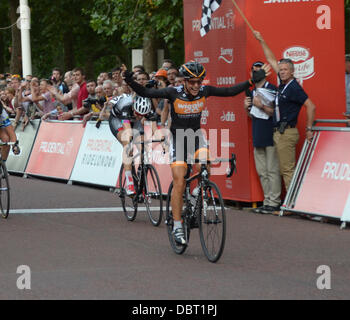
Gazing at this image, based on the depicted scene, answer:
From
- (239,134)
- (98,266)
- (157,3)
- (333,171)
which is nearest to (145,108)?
(239,134)

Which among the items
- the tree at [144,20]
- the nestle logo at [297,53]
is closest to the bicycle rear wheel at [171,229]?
the nestle logo at [297,53]

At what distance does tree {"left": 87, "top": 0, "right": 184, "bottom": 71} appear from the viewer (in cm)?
2370

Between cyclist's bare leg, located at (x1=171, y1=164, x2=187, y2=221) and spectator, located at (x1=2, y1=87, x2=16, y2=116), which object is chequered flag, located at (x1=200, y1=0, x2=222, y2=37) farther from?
spectator, located at (x1=2, y1=87, x2=16, y2=116)

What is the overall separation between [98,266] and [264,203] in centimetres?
453

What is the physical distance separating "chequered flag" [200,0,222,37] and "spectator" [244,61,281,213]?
124cm

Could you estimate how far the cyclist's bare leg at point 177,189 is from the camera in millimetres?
8805

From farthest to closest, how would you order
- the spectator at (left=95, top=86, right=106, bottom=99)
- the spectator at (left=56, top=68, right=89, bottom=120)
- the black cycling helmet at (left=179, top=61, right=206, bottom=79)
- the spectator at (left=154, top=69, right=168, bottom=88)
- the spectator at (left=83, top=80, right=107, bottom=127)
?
1. the spectator at (left=56, top=68, right=89, bottom=120)
2. the spectator at (left=95, top=86, right=106, bottom=99)
3. the spectator at (left=83, top=80, right=107, bottom=127)
4. the spectator at (left=154, top=69, right=168, bottom=88)
5. the black cycling helmet at (left=179, top=61, right=206, bottom=79)

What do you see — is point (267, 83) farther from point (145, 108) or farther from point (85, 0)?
point (85, 0)

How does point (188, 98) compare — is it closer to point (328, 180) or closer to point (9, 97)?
point (328, 180)

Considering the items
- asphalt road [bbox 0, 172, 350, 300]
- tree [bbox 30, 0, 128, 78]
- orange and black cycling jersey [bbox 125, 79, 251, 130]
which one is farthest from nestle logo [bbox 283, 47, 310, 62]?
tree [bbox 30, 0, 128, 78]

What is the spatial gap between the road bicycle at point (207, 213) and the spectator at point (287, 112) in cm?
338

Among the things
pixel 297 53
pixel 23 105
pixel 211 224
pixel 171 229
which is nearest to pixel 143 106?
pixel 297 53

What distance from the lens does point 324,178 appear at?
11336mm

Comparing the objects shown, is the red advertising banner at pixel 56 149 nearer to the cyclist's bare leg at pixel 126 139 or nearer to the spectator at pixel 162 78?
the spectator at pixel 162 78
